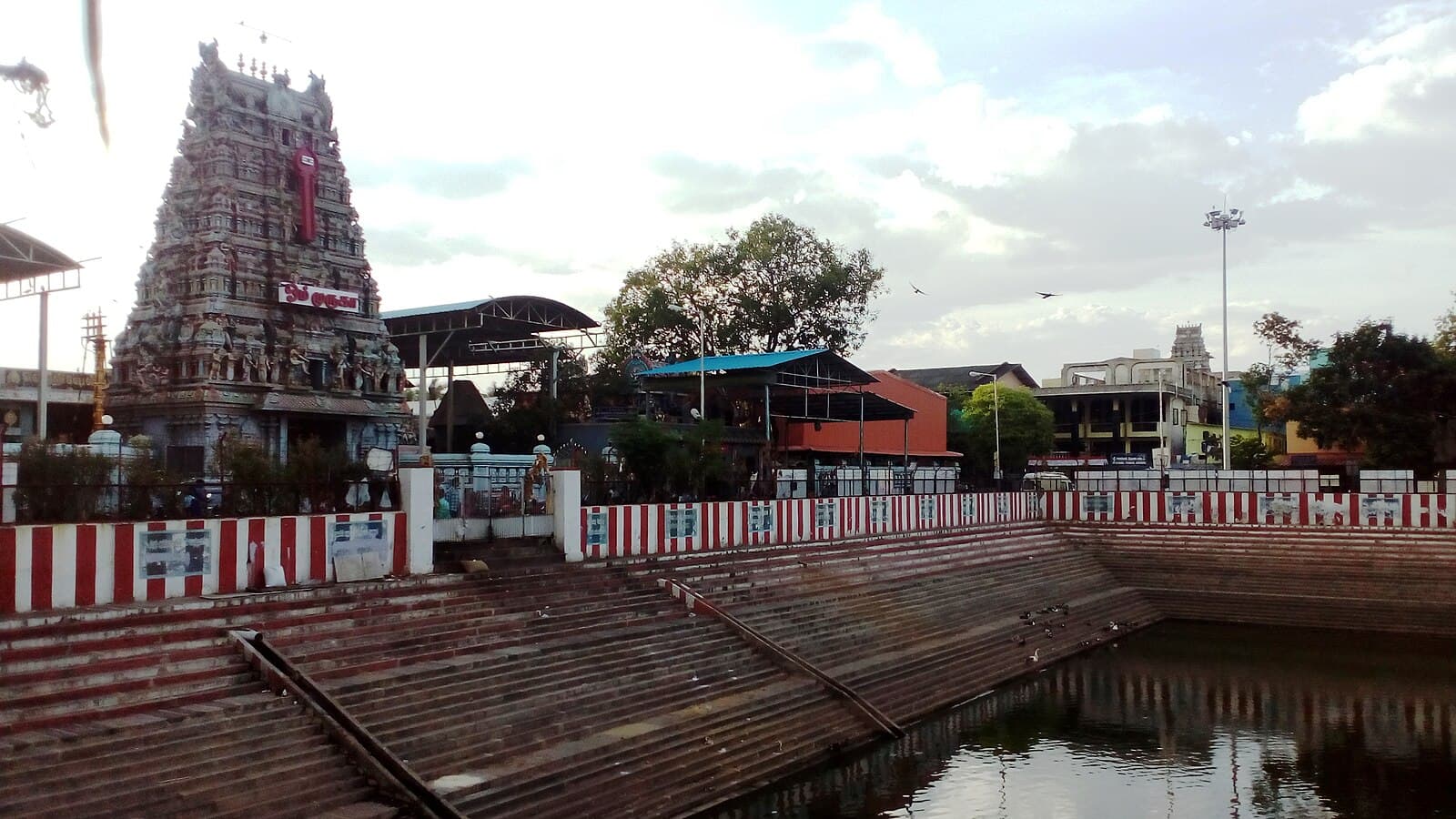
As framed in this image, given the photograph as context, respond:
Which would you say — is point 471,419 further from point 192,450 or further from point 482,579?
point 482,579

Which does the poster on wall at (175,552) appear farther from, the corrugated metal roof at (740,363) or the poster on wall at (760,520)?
the corrugated metal roof at (740,363)

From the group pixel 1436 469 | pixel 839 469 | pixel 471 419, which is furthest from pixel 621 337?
pixel 1436 469

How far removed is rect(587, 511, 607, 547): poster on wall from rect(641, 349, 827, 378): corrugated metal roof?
538 inches

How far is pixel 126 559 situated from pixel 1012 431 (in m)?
50.3

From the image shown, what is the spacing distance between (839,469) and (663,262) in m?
25.0

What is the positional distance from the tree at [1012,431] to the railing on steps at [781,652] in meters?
41.4

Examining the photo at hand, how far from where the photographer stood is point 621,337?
185 ft

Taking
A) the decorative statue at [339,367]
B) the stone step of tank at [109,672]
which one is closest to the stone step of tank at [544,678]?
the stone step of tank at [109,672]

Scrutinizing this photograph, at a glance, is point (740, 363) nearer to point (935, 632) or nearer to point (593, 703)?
point (935, 632)

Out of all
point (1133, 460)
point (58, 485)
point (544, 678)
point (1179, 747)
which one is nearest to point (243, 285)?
point (58, 485)

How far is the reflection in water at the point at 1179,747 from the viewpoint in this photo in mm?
15250

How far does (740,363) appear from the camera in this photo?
128 ft

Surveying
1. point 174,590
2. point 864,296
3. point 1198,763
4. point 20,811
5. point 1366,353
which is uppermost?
point 864,296

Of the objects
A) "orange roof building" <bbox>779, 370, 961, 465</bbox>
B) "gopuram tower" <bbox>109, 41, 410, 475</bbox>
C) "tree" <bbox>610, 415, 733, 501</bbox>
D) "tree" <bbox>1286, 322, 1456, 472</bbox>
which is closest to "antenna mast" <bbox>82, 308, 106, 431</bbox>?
"gopuram tower" <bbox>109, 41, 410, 475</bbox>
